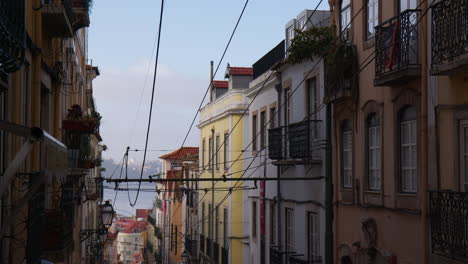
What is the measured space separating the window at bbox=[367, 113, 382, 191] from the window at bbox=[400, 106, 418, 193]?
1.05 m

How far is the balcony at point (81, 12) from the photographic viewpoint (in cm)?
1789

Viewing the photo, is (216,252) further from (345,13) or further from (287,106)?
(345,13)

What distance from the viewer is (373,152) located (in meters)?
15.4

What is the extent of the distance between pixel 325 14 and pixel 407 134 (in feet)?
29.2

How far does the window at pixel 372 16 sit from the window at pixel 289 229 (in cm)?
738

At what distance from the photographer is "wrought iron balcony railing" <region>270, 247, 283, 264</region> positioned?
70.2ft

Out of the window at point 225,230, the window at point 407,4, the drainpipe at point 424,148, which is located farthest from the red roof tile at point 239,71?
the drainpipe at point 424,148

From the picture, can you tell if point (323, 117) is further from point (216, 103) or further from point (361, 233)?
point (216, 103)

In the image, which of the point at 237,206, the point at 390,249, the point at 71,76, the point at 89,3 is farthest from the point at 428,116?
the point at 237,206

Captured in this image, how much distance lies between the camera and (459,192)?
34.9 ft

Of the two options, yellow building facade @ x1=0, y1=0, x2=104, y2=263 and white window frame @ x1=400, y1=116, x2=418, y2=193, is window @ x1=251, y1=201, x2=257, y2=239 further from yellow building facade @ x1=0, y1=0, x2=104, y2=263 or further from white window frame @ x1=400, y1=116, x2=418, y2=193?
white window frame @ x1=400, y1=116, x2=418, y2=193

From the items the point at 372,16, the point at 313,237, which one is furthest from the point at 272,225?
the point at 372,16

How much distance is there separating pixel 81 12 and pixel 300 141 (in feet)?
21.5

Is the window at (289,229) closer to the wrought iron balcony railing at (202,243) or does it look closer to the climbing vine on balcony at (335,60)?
the climbing vine on balcony at (335,60)
